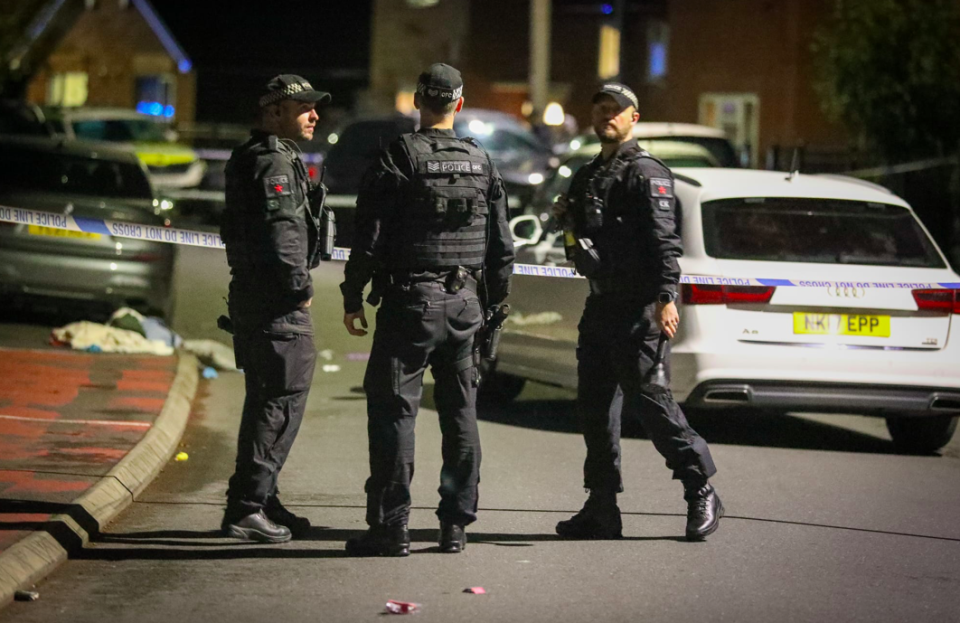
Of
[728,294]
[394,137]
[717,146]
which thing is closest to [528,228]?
[728,294]

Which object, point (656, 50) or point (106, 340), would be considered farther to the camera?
point (656, 50)

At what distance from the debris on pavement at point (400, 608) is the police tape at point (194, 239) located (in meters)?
2.68

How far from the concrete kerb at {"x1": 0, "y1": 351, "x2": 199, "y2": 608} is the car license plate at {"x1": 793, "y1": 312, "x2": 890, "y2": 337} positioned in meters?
3.49

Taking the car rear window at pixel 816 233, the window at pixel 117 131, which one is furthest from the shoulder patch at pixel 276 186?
the window at pixel 117 131

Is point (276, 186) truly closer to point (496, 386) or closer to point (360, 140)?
point (496, 386)

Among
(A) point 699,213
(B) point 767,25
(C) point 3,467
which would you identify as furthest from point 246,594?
(B) point 767,25

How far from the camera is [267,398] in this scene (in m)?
6.43

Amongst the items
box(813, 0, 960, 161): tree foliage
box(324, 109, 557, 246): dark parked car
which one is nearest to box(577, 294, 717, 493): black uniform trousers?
box(324, 109, 557, 246): dark parked car

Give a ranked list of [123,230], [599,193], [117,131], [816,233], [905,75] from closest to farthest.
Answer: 1. [599,193]
2. [123,230]
3. [816,233]
4. [905,75]
5. [117,131]

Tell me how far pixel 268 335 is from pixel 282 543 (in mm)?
875

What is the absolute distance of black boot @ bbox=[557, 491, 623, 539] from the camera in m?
6.76

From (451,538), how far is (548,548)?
1.48ft

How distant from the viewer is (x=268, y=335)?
6375 mm

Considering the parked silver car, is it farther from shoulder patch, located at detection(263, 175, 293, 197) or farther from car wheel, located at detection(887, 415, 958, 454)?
shoulder patch, located at detection(263, 175, 293, 197)
